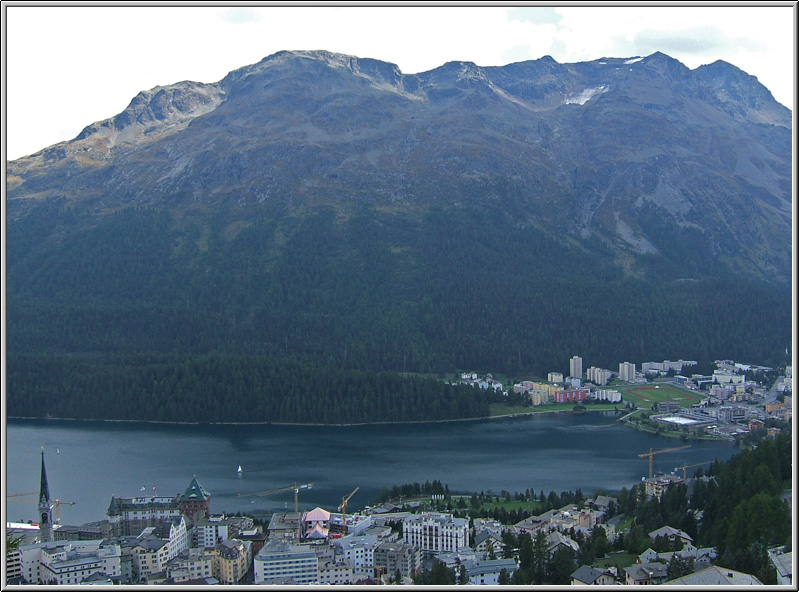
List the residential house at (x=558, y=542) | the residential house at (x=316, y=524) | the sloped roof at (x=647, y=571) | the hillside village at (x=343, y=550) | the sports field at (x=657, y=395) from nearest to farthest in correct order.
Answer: the sloped roof at (x=647, y=571)
the hillside village at (x=343, y=550)
the residential house at (x=558, y=542)
the residential house at (x=316, y=524)
the sports field at (x=657, y=395)

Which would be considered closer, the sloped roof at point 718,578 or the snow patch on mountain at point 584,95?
the sloped roof at point 718,578

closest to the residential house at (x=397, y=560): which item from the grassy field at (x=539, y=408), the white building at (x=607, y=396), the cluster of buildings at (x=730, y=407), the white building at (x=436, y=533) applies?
the white building at (x=436, y=533)

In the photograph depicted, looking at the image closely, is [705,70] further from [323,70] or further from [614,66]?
[323,70]

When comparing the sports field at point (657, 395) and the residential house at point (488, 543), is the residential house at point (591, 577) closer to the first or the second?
the residential house at point (488, 543)

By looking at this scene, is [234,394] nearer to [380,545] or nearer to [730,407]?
[730,407]

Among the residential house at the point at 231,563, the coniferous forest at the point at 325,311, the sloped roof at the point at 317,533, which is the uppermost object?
the coniferous forest at the point at 325,311
